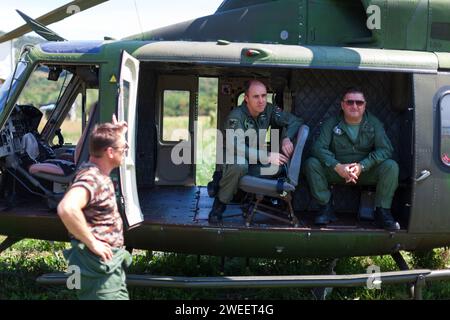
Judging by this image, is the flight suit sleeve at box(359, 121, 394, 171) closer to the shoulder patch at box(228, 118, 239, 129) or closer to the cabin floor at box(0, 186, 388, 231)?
the cabin floor at box(0, 186, 388, 231)

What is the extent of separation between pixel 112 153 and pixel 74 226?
1.86 ft

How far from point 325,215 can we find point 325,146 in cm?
65

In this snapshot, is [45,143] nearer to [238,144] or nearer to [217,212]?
[217,212]

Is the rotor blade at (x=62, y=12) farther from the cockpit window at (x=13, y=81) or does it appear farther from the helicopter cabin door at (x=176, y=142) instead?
the helicopter cabin door at (x=176, y=142)

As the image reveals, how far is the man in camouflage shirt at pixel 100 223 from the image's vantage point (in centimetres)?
355

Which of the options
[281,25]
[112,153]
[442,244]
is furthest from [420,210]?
[112,153]

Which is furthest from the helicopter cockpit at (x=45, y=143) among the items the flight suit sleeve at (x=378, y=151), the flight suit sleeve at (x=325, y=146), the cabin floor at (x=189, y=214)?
the flight suit sleeve at (x=378, y=151)

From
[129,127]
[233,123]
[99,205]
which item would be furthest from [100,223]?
[233,123]

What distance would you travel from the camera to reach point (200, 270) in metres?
6.05

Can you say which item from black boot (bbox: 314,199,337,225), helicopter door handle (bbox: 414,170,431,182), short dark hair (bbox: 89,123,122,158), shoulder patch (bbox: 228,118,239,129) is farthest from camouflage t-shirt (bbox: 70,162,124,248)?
helicopter door handle (bbox: 414,170,431,182)

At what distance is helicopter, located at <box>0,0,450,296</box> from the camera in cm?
488

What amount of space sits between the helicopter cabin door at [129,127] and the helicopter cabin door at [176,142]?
2.71 m

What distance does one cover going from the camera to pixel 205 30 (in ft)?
19.7

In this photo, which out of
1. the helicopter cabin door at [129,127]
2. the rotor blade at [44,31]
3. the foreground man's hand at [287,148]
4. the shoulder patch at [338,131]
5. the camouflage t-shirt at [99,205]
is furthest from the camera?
the rotor blade at [44,31]
